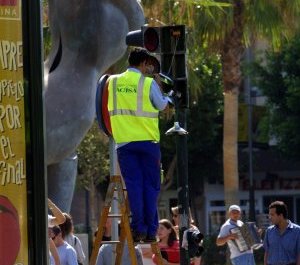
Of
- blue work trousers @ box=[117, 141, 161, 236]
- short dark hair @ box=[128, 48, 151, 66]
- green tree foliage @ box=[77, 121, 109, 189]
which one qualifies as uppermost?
short dark hair @ box=[128, 48, 151, 66]

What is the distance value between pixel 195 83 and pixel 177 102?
12.5 metres

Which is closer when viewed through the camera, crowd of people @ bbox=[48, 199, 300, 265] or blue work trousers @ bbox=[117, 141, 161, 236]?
blue work trousers @ bbox=[117, 141, 161, 236]

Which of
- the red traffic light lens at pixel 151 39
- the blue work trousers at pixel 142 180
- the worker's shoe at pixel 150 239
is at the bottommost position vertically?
the worker's shoe at pixel 150 239

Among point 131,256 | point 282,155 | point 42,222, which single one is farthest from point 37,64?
point 282,155

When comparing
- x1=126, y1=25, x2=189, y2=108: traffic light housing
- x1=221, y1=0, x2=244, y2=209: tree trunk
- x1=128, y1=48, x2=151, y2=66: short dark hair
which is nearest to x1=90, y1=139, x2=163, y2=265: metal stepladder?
x1=128, y1=48, x2=151, y2=66: short dark hair

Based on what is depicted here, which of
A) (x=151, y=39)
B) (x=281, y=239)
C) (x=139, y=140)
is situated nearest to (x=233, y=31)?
(x=281, y=239)

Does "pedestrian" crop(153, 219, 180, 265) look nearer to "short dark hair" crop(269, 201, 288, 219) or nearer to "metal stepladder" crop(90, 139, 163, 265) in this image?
"short dark hair" crop(269, 201, 288, 219)

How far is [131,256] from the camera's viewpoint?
23.8 feet

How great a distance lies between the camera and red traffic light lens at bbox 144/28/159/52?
28.2ft

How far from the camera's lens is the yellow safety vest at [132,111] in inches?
297

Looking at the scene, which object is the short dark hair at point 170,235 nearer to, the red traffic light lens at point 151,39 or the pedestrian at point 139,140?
the red traffic light lens at point 151,39

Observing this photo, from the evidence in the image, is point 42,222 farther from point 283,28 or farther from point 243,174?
point 243,174

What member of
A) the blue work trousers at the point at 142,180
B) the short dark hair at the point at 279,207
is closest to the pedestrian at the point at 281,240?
the short dark hair at the point at 279,207

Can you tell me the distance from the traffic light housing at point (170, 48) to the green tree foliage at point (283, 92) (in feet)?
85.3
